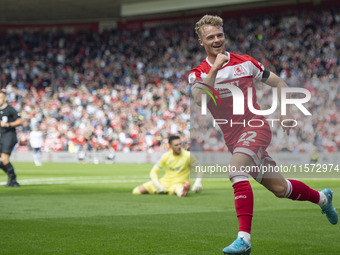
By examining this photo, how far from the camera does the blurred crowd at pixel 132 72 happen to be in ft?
104

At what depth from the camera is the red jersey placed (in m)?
5.81

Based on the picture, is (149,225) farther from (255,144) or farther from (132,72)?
(132,72)

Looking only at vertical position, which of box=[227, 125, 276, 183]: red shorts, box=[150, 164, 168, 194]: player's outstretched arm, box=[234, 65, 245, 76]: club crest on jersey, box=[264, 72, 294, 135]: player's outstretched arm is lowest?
box=[150, 164, 168, 194]: player's outstretched arm

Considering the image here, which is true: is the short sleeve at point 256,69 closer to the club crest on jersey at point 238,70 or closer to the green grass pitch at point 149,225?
the club crest on jersey at point 238,70

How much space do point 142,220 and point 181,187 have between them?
4322mm

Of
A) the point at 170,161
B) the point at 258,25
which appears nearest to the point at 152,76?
the point at 258,25

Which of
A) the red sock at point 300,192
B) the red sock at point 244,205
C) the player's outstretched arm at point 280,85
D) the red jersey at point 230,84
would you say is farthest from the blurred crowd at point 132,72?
the red sock at point 244,205

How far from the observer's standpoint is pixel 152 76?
3628 centimetres

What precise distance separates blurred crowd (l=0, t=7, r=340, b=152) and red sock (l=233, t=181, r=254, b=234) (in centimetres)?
2051

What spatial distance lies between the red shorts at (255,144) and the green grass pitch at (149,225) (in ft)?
2.97

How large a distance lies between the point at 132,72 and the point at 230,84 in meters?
31.9

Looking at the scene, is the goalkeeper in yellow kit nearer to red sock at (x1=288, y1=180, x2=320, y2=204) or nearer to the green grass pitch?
the green grass pitch

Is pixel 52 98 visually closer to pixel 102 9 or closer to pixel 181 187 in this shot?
pixel 102 9

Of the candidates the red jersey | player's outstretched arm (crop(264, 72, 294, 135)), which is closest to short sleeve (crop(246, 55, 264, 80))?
the red jersey
